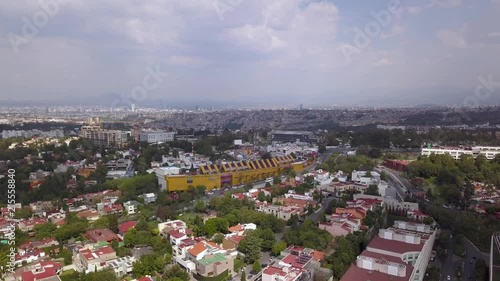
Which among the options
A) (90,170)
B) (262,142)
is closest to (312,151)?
(262,142)

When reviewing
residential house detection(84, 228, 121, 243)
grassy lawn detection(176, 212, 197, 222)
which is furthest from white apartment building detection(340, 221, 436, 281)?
residential house detection(84, 228, 121, 243)

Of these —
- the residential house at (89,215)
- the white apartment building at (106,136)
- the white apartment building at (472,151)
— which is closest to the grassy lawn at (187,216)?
the residential house at (89,215)

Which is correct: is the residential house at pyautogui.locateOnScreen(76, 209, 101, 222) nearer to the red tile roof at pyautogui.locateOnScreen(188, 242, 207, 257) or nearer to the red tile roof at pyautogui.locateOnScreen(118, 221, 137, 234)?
the red tile roof at pyautogui.locateOnScreen(118, 221, 137, 234)

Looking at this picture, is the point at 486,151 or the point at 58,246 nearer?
the point at 58,246

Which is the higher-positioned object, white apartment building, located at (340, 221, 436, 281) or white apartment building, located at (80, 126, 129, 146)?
white apartment building, located at (340, 221, 436, 281)

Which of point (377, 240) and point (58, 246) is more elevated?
point (377, 240)

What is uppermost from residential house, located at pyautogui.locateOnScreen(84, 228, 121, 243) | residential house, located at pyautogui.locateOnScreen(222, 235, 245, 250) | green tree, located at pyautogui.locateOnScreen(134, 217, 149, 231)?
green tree, located at pyautogui.locateOnScreen(134, 217, 149, 231)

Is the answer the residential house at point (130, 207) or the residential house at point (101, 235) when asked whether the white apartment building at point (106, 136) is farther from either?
the residential house at point (101, 235)

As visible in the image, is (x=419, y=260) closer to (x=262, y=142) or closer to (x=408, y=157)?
(x=408, y=157)
